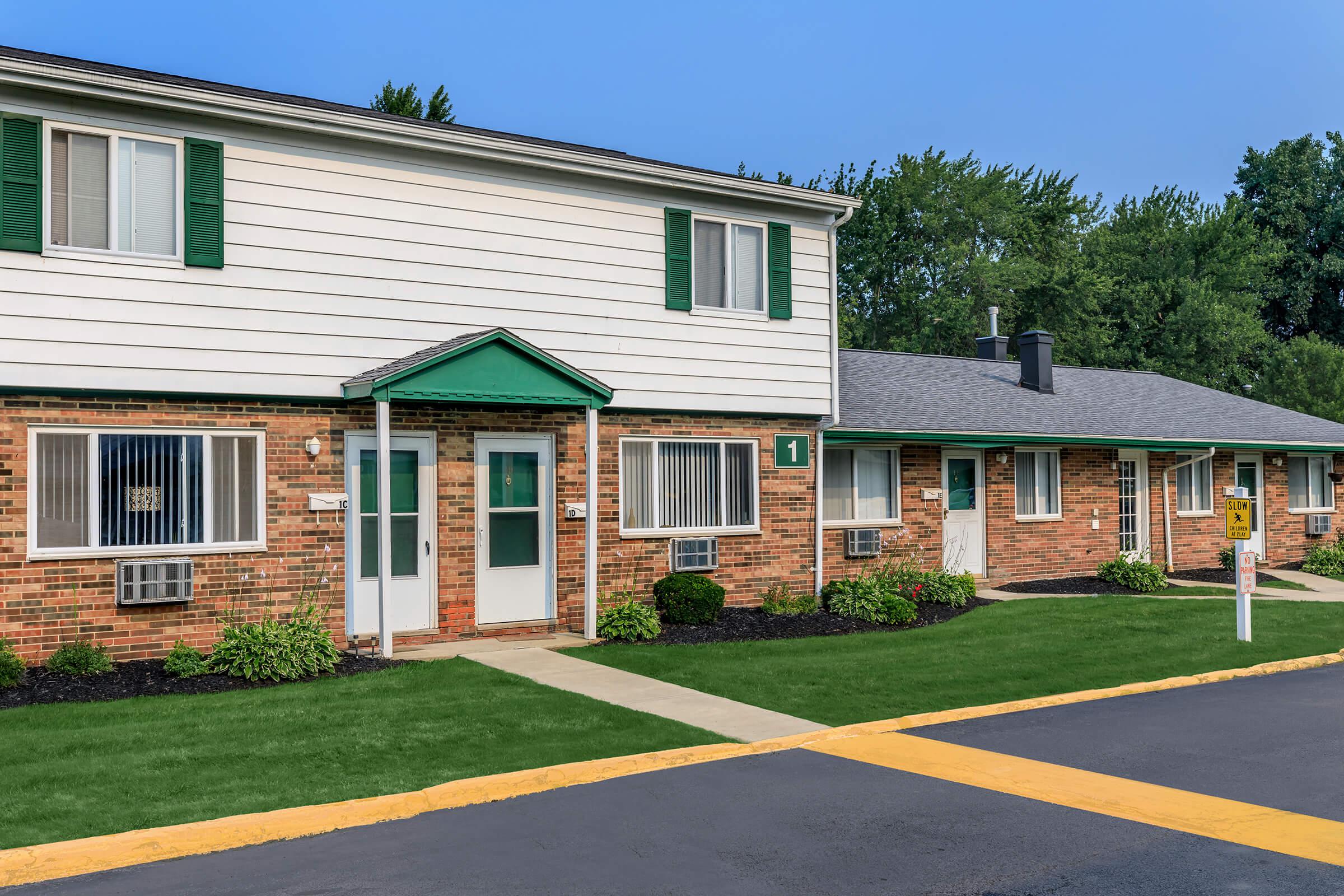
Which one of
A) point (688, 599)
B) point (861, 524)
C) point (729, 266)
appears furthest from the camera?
point (861, 524)

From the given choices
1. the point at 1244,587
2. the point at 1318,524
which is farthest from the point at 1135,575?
the point at 1318,524

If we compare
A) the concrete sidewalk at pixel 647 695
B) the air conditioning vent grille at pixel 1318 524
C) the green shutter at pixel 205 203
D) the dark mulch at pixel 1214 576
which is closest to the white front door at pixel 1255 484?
the dark mulch at pixel 1214 576

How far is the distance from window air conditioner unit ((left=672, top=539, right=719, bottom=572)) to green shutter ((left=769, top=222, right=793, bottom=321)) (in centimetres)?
326

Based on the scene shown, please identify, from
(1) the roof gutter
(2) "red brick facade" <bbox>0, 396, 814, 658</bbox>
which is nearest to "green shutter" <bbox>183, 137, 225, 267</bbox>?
(1) the roof gutter

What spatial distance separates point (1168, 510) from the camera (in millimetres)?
22344

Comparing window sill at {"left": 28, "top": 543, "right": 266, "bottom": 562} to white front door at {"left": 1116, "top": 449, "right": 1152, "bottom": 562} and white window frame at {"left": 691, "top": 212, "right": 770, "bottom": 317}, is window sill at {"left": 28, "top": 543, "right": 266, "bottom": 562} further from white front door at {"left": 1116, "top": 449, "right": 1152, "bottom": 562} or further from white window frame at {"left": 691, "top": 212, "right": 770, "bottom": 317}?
white front door at {"left": 1116, "top": 449, "right": 1152, "bottom": 562}

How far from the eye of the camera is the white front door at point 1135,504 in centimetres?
2203

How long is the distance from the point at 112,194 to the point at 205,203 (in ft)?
2.81

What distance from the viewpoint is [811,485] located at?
1652cm

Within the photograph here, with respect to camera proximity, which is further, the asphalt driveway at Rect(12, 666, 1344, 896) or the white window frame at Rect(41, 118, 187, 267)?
the white window frame at Rect(41, 118, 187, 267)

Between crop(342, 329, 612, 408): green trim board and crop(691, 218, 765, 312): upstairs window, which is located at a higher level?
crop(691, 218, 765, 312): upstairs window

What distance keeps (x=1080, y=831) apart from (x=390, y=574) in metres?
8.20

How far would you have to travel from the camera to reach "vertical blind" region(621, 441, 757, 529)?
49.2ft

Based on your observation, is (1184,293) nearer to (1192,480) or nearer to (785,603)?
(1192,480)
